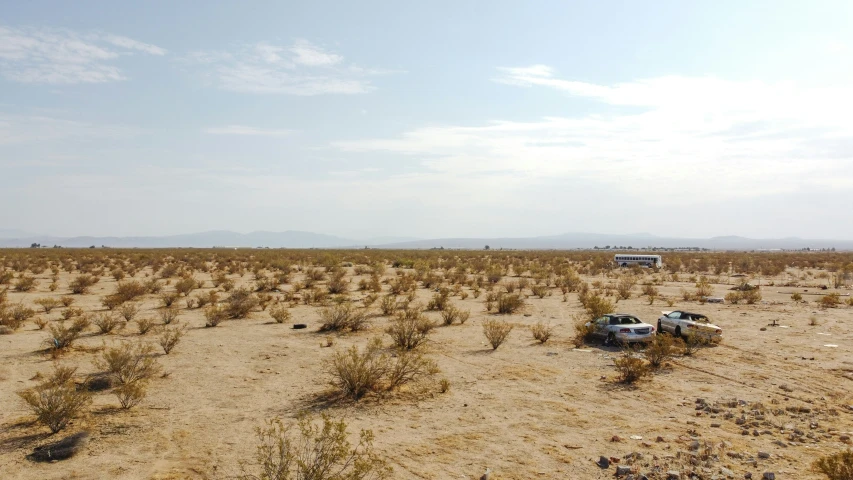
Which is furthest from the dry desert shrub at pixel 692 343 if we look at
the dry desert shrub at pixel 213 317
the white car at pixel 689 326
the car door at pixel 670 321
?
the dry desert shrub at pixel 213 317

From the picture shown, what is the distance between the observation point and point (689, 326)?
19.0 m

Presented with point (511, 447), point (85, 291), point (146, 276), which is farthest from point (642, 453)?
point (146, 276)

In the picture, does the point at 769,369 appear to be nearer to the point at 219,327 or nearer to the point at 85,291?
the point at 219,327

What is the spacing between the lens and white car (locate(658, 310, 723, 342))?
1872 cm

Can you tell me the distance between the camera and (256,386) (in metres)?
13.7

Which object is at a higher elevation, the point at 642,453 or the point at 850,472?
the point at 850,472

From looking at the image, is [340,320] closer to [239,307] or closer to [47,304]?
[239,307]

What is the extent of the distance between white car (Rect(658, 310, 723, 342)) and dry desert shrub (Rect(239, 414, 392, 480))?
44.8 ft

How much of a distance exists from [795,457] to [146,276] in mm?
43489

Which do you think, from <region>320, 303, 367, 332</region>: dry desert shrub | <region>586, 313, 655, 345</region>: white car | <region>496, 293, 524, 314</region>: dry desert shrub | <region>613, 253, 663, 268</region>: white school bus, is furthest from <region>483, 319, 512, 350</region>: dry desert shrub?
<region>613, 253, 663, 268</region>: white school bus

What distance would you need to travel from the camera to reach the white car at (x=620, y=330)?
18.3 meters

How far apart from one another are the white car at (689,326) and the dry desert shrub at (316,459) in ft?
44.8

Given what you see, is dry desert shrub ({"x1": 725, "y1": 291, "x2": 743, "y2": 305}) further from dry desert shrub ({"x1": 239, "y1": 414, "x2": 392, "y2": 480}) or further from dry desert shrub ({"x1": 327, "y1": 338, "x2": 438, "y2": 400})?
dry desert shrub ({"x1": 239, "y1": 414, "x2": 392, "y2": 480})

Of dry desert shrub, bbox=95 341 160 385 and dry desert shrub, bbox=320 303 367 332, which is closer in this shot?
dry desert shrub, bbox=95 341 160 385
